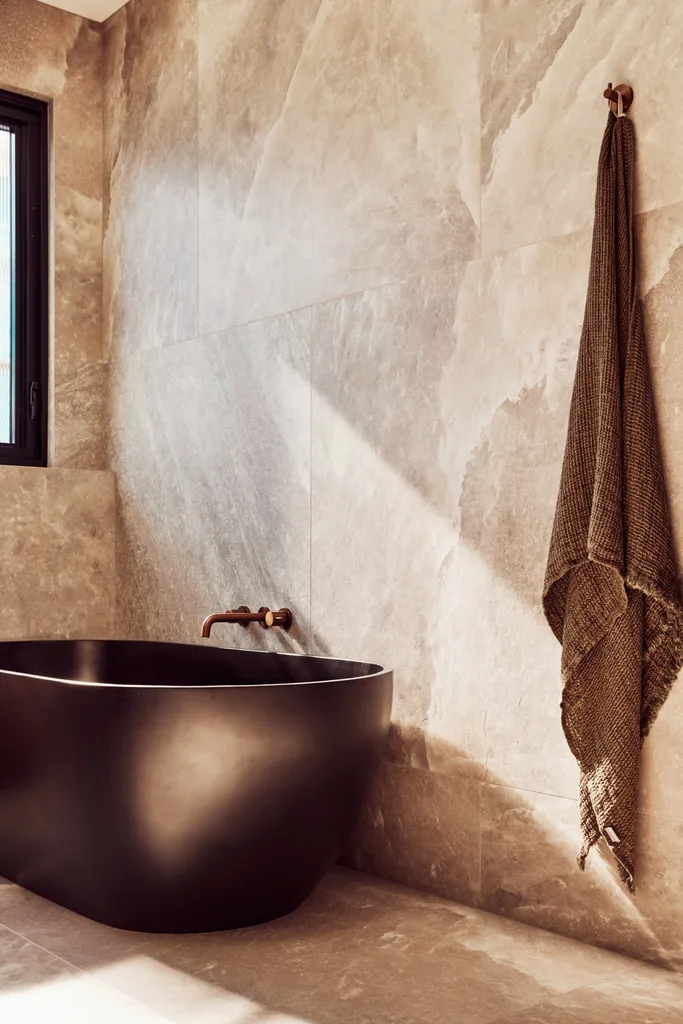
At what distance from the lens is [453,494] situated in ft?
7.09

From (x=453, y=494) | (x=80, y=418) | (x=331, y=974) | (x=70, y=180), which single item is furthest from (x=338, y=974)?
(x=70, y=180)

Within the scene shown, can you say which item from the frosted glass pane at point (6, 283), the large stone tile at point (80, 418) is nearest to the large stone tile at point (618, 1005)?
the large stone tile at point (80, 418)

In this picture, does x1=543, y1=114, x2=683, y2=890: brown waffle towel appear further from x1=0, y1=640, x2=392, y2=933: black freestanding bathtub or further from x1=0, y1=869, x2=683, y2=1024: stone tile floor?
x1=0, y1=640, x2=392, y2=933: black freestanding bathtub

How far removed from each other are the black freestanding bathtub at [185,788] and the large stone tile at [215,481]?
63cm

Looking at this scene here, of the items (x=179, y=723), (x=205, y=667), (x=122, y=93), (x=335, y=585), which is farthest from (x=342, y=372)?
(x=122, y=93)

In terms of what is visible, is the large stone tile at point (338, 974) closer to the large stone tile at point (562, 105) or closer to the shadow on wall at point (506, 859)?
the shadow on wall at point (506, 859)

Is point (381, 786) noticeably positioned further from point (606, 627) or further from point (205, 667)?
point (606, 627)

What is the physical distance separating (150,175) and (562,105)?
4.93ft

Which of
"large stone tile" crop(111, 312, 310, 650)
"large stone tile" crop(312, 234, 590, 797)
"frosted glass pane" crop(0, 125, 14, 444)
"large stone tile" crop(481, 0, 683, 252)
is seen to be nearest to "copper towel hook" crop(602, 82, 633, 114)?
"large stone tile" crop(481, 0, 683, 252)

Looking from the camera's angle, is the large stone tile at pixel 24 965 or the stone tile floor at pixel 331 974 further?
the large stone tile at pixel 24 965

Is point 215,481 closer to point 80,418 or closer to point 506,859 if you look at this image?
point 80,418

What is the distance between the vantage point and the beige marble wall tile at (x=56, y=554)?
3.02m

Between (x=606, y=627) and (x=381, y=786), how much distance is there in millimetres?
760

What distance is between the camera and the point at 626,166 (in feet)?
6.03
